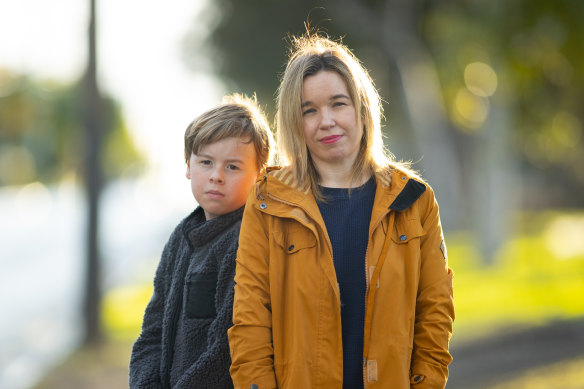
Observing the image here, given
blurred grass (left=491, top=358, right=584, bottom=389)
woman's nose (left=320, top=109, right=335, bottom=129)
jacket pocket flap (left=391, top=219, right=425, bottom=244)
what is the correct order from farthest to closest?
1. blurred grass (left=491, top=358, right=584, bottom=389)
2. woman's nose (left=320, top=109, right=335, bottom=129)
3. jacket pocket flap (left=391, top=219, right=425, bottom=244)

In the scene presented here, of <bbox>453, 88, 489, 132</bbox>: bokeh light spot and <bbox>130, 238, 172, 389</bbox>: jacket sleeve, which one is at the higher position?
<bbox>453, 88, 489, 132</bbox>: bokeh light spot

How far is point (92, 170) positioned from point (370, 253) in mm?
6838

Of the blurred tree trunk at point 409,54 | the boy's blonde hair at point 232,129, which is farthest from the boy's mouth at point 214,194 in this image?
the blurred tree trunk at point 409,54

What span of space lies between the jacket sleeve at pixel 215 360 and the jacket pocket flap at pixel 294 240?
300mm

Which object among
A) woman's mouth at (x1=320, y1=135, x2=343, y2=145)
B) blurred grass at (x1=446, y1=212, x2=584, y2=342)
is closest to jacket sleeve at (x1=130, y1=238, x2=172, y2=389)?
woman's mouth at (x1=320, y1=135, x2=343, y2=145)

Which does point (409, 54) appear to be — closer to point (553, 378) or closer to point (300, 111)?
point (553, 378)

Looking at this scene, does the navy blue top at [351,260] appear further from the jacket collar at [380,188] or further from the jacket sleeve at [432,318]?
the jacket sleeve at [432,318]

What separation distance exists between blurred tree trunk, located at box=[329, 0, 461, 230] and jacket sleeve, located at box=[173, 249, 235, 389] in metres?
12.9

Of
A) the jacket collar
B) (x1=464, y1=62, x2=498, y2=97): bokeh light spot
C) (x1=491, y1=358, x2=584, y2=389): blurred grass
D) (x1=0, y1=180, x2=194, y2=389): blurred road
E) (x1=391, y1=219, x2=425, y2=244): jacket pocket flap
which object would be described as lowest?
(x1=0, y1=180, x2=194, y2=389): blurred road

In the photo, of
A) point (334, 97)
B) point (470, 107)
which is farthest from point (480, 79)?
point (334, 97)

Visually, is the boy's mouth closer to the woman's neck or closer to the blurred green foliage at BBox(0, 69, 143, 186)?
the woman's neck

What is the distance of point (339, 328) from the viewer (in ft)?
8.64

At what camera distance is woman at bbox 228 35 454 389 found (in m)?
2.62

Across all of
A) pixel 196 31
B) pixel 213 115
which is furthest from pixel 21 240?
pixel 213 115
